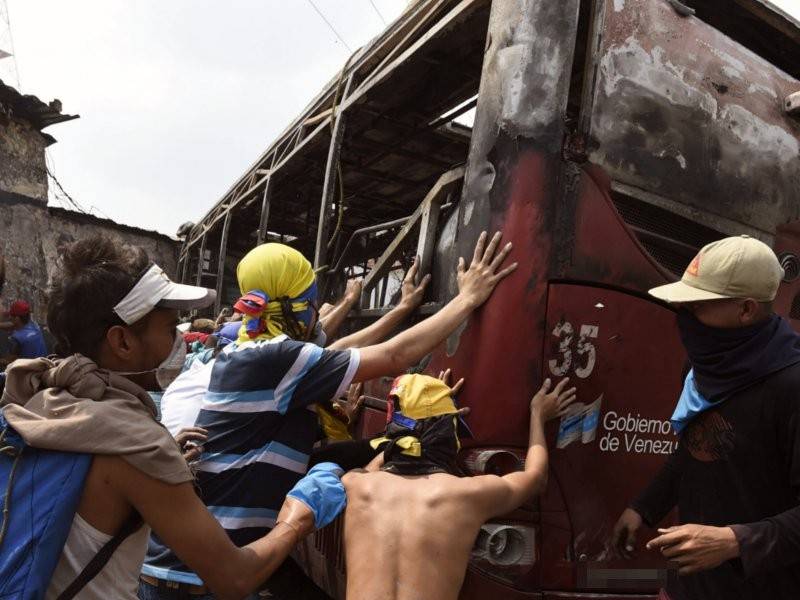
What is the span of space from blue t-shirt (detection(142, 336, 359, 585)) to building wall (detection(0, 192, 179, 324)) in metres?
9.43

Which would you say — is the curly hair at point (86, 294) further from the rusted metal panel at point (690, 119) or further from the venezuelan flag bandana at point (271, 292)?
the rusted metal panel at point (690, 119)

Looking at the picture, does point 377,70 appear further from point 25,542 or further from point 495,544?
point 25,542

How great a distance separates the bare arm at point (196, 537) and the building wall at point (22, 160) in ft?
39.8

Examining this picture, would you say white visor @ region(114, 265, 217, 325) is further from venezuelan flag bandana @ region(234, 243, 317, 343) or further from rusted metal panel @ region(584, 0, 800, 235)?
rusted metal panel @ region(584, 0, 800, 235)

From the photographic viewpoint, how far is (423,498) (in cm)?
179

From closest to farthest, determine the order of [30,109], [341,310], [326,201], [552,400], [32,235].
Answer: [552,400], [341,310], [326,201], [32,235], [30,109]

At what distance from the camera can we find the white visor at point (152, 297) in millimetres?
1297

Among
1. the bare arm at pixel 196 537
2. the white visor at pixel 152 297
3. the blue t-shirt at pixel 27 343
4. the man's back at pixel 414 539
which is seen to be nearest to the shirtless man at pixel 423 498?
the man's back at pixel 414 539

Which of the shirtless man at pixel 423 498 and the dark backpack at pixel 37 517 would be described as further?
the shirtless man at pixel 423 498

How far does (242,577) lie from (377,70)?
2.87 metres

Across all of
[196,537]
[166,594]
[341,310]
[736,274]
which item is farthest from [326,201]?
[196,537]

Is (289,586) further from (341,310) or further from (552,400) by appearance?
(552,400)

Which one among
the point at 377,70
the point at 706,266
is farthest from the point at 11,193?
the point at 706,266

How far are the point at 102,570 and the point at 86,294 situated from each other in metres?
0.55
